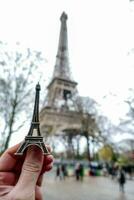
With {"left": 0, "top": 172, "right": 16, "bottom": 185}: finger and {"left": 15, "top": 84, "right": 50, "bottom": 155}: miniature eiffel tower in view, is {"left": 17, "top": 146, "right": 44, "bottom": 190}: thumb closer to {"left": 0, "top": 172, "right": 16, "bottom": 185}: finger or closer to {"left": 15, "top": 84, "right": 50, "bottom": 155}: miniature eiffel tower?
{"left": 15, "top": 84, "right": 50, "bottom": 155}: miniature eiffel tower

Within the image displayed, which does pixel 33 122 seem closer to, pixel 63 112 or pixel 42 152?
pixel 42 152

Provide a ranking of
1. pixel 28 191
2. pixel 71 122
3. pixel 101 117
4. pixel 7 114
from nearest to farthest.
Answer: pixel 28 191 → pixel 7 114 → pixel 101 117 → pixel 71 122

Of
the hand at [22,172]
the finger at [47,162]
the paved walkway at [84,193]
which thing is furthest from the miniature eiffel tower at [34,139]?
the paved walkway at [84,193]

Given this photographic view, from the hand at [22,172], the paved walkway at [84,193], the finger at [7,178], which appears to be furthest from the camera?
the paved walkway at [84,193]

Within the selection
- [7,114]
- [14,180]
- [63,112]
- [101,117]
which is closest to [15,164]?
[14,180]

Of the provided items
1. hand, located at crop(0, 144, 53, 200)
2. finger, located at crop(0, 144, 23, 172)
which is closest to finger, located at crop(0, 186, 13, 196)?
hand, located at crop(0, 144, 53, 200)

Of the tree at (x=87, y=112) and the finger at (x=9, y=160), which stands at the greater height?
the tree at (x=87, y=112)

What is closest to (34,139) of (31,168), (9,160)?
(31,168)

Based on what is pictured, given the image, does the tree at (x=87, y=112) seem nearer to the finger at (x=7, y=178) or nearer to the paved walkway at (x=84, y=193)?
the paved walkway at (x=84, y=193)
